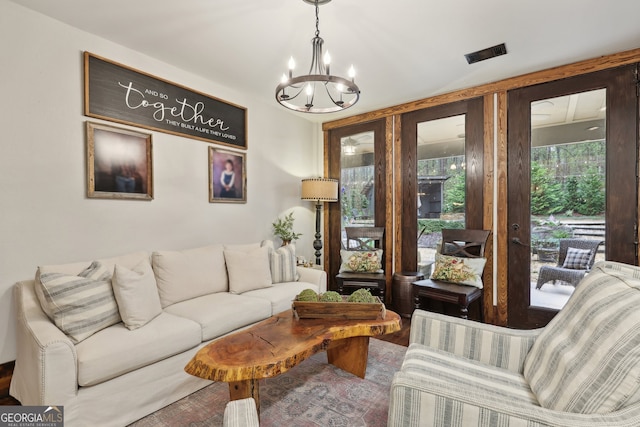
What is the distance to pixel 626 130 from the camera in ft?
8.73

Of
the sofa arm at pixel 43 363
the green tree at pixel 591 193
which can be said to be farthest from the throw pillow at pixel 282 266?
the green tree at pixel 591 193

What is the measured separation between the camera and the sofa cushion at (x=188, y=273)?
8.20 feet

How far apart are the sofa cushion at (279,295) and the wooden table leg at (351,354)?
61cm

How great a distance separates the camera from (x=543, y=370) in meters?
1.34

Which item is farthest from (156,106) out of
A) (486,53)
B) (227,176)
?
(486,53)

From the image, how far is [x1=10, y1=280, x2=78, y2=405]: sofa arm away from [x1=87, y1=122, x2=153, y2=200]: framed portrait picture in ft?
3.32

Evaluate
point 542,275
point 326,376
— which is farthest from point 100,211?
point 542,275

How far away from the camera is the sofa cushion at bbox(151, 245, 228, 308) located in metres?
2.50

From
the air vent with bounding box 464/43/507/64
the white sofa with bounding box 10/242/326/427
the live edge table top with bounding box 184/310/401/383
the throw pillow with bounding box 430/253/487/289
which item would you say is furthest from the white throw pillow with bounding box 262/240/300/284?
the air vent with bounding box 464/43/507/64

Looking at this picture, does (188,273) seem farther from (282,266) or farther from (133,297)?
(282,266)

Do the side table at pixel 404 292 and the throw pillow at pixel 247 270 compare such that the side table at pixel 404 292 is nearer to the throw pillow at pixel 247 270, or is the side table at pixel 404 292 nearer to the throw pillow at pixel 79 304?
the throw pillow at pixel 247 270

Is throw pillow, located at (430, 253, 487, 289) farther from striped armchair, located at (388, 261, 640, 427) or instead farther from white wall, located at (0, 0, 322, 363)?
white wall, located at (0, 0, 322, 363)

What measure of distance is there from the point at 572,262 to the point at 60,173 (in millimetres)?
4419

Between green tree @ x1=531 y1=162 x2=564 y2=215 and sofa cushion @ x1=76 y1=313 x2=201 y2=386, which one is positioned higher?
green tree @ x1=531 y1=162 x2=564 y2=215
